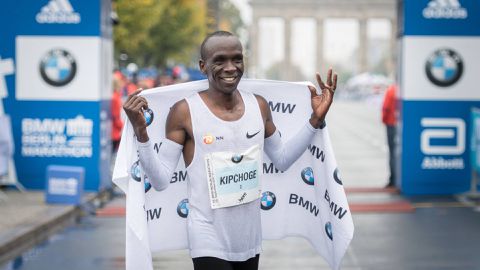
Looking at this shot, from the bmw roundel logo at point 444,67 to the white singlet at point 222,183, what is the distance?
10065mm

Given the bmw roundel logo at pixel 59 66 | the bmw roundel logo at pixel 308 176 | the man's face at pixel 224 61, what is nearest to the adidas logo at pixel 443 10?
the bmw roundel logo at pixel 59 66

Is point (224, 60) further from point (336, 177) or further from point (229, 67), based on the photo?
point (336, 177)

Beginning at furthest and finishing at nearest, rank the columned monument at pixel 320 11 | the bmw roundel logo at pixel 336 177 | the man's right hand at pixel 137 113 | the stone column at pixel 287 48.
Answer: the stone column at pixel 287 48 → the columned monument at pixel 320 11 → the bmw roundel logo at pixel 336 177 → the man's right hand at pixel 137 113

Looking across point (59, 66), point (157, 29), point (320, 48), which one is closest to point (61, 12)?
point (59, 66)

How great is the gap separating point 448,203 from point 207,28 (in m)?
47.8

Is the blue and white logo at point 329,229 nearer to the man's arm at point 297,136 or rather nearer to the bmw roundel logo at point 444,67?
the man's arm at point 297,136

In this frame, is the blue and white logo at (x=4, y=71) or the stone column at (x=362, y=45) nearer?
the blue and white logo at (x=4, y=71)

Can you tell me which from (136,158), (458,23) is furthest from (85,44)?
(136,158)

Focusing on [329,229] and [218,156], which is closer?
[218,156]

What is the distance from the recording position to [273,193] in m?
5.54

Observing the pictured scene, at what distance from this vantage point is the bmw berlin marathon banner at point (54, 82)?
1473 cm

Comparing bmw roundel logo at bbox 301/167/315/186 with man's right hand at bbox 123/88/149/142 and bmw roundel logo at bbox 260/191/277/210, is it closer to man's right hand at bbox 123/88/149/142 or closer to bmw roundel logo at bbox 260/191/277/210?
bmw roundel logo at bbox 260/191/277/210

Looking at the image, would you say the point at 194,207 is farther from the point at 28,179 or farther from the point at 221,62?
the point at 28,179

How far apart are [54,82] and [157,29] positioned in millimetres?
40337
